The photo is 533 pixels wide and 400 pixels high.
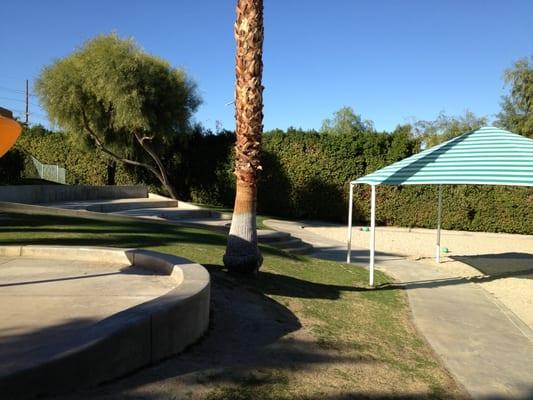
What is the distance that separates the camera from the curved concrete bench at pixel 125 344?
128 inches

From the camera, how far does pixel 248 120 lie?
8.86 metres

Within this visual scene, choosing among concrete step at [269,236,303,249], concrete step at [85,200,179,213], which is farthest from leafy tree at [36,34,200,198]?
concrete step at [269,236,303,249]

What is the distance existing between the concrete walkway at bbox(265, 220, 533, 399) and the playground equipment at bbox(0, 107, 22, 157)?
5.11m

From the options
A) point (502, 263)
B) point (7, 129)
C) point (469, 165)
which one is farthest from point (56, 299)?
point (502, 263)

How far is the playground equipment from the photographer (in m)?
5.15


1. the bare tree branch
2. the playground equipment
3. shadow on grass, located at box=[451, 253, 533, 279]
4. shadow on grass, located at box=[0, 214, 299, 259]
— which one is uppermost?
the bare tree branch

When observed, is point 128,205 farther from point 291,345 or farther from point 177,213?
point 291,345

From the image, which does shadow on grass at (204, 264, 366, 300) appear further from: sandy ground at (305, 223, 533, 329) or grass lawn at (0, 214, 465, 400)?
sandy ground at (305, 223, 533, 329)

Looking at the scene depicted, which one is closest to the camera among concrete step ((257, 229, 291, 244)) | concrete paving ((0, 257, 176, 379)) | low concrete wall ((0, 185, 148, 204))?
concrete paving ((0, 257, 176, 379))

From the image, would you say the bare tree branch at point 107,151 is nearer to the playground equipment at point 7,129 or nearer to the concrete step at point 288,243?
the concrete step at point 288,243

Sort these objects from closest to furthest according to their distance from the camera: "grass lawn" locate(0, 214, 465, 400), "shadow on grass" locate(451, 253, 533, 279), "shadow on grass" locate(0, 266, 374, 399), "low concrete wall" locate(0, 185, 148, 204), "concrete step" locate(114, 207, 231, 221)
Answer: "shadow on grass" locate(0, 266, 374, 399) < "grass lawn" locate(0, 214, 465, 400) < "shadow on grass" locate(451, 253, 533, 279) < "concrete step" locate(114, 207, 231, 221) < "low concrete wall" locate(0, 185, 148, 204)

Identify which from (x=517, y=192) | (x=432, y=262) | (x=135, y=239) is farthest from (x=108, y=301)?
(x=517, y=192)

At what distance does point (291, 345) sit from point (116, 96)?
799 inches

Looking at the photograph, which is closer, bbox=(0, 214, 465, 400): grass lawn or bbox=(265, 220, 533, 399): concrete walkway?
bbox=(0, 214, 465, 400): grass lawn
